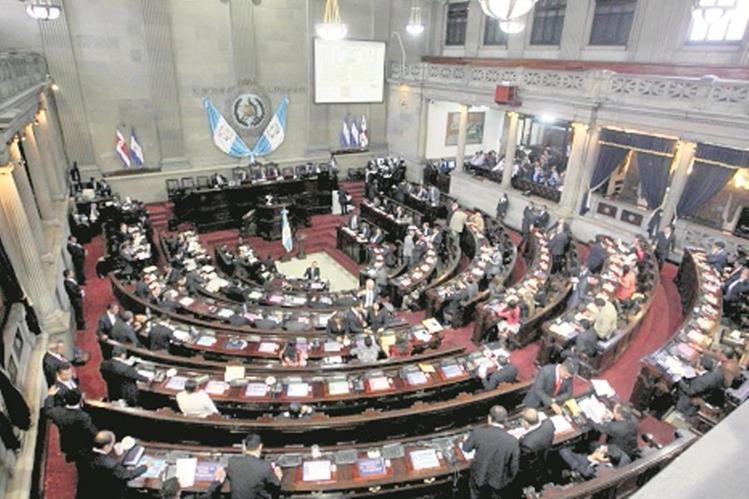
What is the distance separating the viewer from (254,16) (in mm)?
19703

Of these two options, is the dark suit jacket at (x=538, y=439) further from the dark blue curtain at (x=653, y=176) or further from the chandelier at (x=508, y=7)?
the dark blue curtain at (x=653, y=176)

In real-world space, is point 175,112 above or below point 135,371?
above

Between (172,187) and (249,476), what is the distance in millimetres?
16557

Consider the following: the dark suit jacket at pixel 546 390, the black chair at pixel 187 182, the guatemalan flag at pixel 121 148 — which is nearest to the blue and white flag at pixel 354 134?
the black chair at pixel 187 182

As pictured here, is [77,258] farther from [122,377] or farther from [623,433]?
[623,433]

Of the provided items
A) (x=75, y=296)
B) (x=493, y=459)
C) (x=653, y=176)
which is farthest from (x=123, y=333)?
(x=653, y=176)

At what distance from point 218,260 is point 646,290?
11.8 meters

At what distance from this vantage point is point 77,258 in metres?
12.9

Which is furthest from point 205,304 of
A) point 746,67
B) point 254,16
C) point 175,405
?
point 746,67

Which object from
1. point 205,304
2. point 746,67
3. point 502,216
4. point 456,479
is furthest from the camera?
point 502,216

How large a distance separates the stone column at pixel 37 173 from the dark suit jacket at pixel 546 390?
41.7 feet

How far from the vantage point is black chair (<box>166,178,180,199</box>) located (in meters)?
18.0

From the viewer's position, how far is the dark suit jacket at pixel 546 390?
6.77 m

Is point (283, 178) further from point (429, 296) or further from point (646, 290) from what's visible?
point (646, 290)
